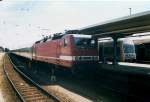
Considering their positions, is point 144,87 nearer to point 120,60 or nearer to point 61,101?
point 61,101

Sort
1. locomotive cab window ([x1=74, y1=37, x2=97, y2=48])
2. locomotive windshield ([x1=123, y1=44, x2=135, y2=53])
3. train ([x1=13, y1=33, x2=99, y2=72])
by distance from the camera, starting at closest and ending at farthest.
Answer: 1. train ([x1=13, y1=33, x2=99, y2=72])
2. locomotive cab window ([x1=74, y1=37, x2=97, y2=48])
3. locomotive windshield ([x1=123, y1=44, x2=135, y2=53])

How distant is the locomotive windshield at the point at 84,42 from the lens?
1571 centimetres

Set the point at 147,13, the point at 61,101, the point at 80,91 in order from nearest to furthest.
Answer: the point at 61,101, the point at 147,13, the point at 80,91

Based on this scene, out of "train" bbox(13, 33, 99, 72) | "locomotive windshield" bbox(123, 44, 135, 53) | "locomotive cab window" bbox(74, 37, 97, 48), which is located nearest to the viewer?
"train" bbox(13, 33, 99, 72)

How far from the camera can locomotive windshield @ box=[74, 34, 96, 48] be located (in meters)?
15.7

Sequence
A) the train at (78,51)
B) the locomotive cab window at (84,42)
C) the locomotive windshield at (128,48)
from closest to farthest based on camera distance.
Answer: the train at (78,51) < the locomotive cab window at (84,42) < the locomotive windshield at (128,48)

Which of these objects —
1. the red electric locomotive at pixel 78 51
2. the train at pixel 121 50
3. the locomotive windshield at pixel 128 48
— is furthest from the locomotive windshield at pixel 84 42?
the locomotive windshield at pixel 128 48

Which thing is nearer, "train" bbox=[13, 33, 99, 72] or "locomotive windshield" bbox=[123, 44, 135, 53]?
"train" bbox=[13, 33, 99, 72]

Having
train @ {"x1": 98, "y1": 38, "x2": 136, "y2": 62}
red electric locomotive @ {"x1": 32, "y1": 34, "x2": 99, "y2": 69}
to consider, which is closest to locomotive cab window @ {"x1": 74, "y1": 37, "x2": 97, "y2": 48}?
red electric locomotive @ {"x1": 32, "y1": 34, "x2": 99, "y2": 69}

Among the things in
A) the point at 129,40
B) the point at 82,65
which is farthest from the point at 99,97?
the point at 129,40

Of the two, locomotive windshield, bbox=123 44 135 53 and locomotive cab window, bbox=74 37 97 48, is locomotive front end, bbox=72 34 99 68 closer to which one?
locomotive cab window, bbox=74 37 97 48

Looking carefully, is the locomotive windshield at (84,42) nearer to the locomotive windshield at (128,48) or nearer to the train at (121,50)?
the train at (121,50)

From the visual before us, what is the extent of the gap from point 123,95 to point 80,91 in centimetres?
262

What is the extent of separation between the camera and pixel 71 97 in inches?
495
